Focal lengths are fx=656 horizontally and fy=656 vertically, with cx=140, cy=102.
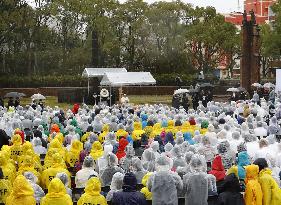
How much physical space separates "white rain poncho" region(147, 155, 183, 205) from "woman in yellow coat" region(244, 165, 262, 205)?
1.13 meters

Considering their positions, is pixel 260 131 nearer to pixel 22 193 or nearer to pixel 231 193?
pixel 231 193

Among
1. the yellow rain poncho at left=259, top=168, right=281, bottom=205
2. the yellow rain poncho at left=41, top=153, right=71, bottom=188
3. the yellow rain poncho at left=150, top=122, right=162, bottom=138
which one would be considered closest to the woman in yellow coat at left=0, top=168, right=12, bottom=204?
the yellow rain poncho at left=41, top=153, right=71, bottom=188

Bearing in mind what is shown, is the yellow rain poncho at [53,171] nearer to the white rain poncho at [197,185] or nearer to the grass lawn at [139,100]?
the white rain poncho at [197,185]

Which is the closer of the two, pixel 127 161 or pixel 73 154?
pixel 127 161

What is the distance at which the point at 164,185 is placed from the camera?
1046cm

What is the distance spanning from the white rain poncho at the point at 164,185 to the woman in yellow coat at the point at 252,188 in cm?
113

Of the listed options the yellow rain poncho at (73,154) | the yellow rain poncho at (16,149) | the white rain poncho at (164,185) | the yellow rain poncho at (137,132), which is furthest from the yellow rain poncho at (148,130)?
the white rain poncho at (164,185)

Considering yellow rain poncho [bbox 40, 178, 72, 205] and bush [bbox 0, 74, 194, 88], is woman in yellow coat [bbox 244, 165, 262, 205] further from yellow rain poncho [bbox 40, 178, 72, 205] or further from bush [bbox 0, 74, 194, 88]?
bush [bbox 0, 74, 194, 88]

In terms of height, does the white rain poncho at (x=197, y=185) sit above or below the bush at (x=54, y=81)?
below

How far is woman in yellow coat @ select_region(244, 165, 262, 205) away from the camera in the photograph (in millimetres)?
10609

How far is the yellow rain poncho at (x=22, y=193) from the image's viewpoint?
9734mm

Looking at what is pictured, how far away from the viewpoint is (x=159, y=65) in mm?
66938

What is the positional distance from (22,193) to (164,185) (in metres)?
2.25

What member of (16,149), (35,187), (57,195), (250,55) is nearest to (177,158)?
(35,187)
